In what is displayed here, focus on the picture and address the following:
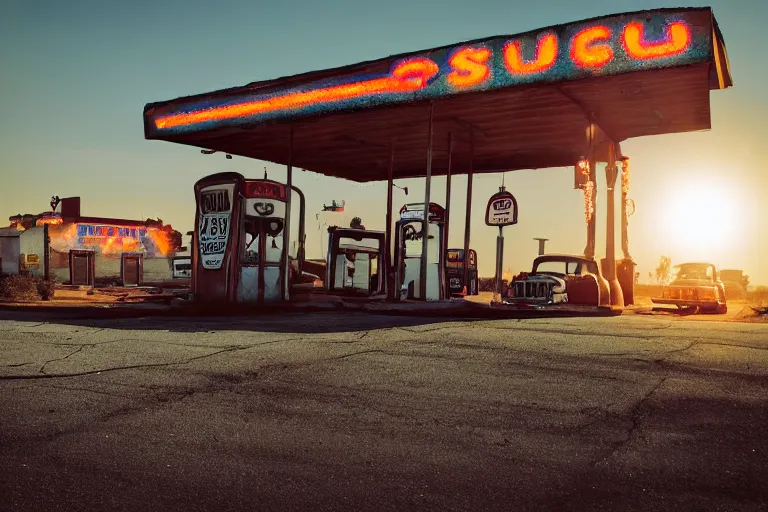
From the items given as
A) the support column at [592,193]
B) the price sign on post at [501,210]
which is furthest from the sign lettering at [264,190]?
the support column at [592,193]

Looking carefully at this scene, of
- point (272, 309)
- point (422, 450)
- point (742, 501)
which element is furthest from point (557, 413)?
point (272, 309)

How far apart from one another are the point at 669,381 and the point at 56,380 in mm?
6025

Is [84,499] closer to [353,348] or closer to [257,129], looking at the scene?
[353,348]

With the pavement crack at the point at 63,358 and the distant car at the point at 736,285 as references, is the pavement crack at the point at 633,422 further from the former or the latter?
the distant car at the point at 736,285

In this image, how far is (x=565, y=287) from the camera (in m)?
16.6

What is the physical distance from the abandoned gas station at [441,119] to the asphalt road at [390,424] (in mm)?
6690

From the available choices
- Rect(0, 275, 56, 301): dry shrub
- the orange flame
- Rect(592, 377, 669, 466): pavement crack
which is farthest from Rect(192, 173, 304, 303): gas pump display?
the orange flame

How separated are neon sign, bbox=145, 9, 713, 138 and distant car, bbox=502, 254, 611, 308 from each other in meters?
4.95

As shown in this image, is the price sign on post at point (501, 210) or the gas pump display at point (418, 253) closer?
the price sign on post at point (501, 210)

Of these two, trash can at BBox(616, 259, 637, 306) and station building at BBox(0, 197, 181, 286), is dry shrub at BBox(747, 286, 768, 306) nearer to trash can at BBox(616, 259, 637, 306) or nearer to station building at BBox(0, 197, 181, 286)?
trash can at BBox(616, 259, 637, 306)

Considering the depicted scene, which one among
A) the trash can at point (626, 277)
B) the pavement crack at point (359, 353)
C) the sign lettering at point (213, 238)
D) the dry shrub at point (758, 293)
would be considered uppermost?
the sign lettering at point (213, 238)

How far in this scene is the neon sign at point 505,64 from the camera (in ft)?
41.2

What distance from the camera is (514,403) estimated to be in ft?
18.9

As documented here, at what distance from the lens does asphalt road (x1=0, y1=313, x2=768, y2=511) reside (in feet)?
12.7
